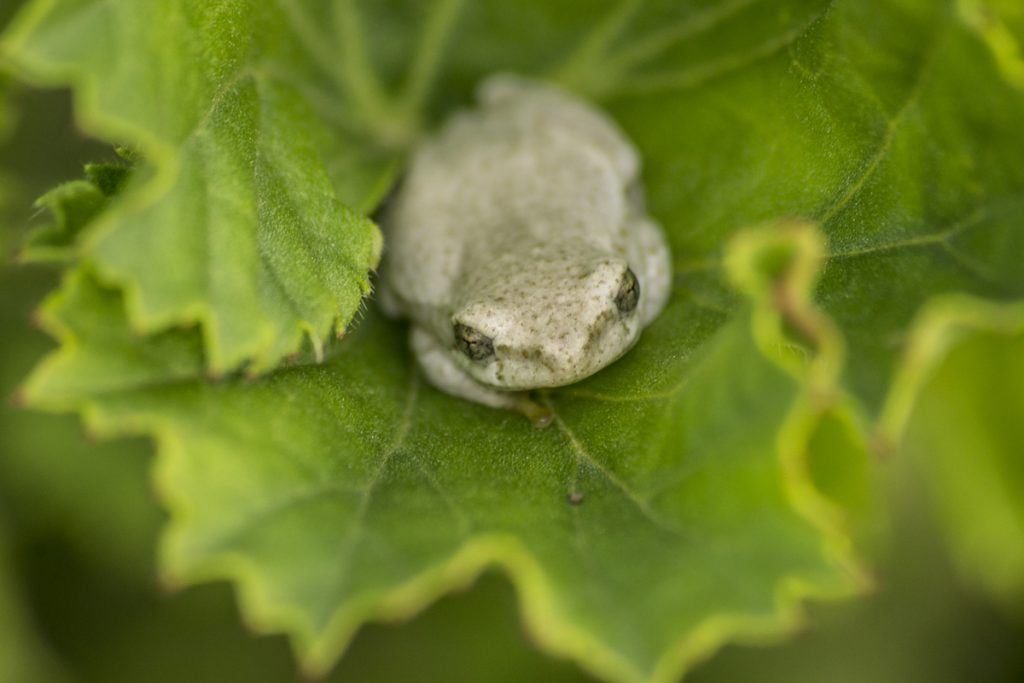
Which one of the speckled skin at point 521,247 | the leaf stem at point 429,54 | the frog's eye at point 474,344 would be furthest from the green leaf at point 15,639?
the leaf stem at point 429,54

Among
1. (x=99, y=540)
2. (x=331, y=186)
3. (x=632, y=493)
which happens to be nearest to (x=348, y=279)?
(x=331, y=186)

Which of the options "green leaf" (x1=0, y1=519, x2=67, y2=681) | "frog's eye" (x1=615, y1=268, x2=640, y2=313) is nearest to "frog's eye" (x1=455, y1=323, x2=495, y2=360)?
"frog's eye" (x1=615, y1=268, x2=640, y2=313)

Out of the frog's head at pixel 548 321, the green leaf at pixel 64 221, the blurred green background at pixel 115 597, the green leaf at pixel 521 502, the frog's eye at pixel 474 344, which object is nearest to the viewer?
the green leaf at pixel 521 502

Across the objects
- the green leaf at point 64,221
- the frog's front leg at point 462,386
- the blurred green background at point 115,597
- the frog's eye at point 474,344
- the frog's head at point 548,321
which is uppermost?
the green leaf at point 64,221

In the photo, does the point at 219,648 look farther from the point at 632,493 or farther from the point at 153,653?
the point at 632,493

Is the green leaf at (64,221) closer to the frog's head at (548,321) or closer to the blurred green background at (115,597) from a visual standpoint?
the frog's head at (548,321)

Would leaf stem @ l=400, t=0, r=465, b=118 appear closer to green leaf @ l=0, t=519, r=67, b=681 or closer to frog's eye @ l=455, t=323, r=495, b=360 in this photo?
frog's eye @ l=455, t=323, r=495, b=360

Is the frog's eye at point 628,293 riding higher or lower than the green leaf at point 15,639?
higher
